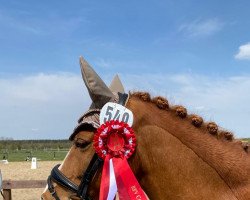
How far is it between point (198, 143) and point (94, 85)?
3.07 ft

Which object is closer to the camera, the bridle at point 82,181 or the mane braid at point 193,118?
the bridle at point 82,181

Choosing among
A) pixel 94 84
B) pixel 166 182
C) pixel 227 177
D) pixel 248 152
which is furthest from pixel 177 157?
pixel 94 84

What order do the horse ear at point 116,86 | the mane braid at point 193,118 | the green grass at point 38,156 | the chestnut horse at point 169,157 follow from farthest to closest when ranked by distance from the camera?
the green grass at point 38,156 → the horse ear at point 116,86 → the mane braid at point 193,118 → the chestnut horse at point 169,157

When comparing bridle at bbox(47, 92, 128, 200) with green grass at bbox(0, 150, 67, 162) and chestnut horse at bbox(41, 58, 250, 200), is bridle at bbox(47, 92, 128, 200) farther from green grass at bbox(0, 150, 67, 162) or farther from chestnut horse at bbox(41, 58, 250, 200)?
green grass at bbox(0, 150, 67, 162)

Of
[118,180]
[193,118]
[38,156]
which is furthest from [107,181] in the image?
[38,156]

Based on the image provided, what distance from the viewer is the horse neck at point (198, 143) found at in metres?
3.14

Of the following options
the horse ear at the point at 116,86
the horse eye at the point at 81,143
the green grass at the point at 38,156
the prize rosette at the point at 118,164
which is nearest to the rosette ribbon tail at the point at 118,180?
the prize rosette at the point at 118,164

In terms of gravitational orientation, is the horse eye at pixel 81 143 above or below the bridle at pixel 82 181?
above

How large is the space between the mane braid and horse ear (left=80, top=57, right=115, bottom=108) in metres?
0.30

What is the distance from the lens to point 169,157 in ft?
10.4

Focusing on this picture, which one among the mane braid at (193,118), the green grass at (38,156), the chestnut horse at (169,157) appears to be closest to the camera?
the chestnut horse at (169,157)

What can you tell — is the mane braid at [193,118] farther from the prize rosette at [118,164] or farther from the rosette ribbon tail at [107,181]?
the rosette ribbon tail at [107,181]

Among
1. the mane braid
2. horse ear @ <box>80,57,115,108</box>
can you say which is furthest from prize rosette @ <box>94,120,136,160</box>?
the mane braid

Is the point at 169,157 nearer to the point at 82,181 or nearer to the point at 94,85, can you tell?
the point at 82,181
